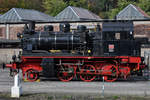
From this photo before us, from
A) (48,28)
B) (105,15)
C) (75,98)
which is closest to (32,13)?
(48,28)

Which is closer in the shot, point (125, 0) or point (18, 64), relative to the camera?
point (18, 64)

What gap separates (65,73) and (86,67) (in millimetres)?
1515

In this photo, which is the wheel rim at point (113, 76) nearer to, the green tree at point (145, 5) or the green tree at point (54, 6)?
the green tree at point (145, 5)

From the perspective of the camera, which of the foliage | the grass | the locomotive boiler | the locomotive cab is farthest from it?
the foliage

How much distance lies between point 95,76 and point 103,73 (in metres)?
0.65

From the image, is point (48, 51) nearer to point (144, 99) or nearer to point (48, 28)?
point (48, 28)

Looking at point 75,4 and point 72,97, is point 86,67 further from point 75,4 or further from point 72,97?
point 75,4

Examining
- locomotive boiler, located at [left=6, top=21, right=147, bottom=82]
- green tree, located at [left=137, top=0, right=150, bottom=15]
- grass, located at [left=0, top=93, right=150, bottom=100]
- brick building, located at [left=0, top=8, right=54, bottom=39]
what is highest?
green tree, located at [left=137, top=0, right=150, bottom=15]

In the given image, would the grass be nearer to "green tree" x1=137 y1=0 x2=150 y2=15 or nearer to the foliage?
the foliage

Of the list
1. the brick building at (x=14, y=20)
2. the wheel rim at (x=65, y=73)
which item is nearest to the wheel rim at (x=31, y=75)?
the wheel rim at (x=65, y=73)

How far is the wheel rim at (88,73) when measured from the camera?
73.7 ft

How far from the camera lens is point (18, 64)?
23266 millimetres

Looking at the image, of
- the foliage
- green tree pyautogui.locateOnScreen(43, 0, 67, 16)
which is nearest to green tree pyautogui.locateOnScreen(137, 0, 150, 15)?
the foliage

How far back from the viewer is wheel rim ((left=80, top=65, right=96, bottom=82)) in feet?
73.7
